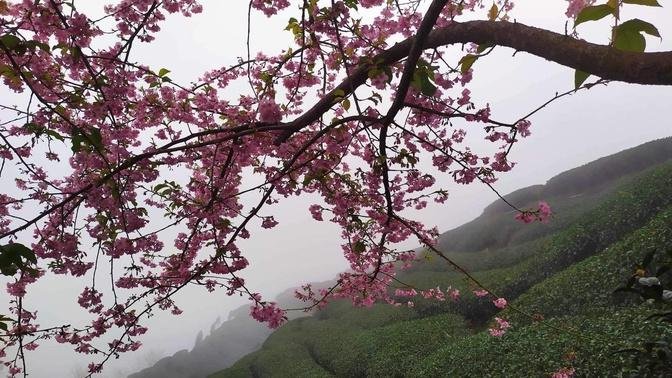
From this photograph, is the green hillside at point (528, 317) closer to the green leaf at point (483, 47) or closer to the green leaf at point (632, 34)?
the green leaf at point (483, 47)

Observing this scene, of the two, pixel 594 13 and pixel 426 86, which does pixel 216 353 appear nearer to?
pixel 426 86

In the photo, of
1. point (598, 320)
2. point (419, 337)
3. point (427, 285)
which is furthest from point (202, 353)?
point (598, 320)

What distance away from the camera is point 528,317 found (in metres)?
7.01

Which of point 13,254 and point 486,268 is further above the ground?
point 13,254

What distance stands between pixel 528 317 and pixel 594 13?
6878 millimetres

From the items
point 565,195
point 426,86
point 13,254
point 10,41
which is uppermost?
point 10,41

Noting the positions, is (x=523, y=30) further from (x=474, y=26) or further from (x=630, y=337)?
(x=630, y=337)

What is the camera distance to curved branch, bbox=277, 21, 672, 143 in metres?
1.52

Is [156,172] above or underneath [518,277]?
above

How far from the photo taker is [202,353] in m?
37.2

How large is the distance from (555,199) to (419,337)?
19149mm

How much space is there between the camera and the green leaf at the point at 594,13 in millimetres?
1291

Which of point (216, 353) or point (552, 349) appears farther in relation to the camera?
point (216, 353)

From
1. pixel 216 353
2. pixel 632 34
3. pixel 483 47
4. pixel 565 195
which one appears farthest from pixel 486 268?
pixel 216 353
